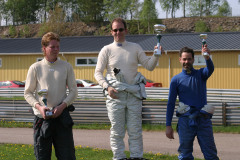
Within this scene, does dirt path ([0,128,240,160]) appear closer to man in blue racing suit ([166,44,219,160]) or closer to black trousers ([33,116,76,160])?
man in blue racing suit ([166,44,219,160])

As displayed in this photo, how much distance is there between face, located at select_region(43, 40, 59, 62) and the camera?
17.9ft

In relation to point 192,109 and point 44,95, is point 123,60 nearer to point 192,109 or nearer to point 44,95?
point 192,109

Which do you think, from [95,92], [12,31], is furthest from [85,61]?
[12,31]

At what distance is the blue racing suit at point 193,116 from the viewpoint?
551cm

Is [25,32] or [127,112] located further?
[25,32]

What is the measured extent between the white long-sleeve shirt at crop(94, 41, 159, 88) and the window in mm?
26107

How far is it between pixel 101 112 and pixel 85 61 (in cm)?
1940

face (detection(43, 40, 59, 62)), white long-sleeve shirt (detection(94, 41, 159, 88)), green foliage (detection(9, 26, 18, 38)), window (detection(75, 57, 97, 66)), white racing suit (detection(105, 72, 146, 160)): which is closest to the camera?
face (detection(43, 40, 59, 62))

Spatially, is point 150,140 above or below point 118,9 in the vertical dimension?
below

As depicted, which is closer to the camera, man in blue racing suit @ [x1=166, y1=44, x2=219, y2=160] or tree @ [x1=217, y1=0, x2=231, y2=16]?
man in blue racing suit @ [x1=166, y1=44, x2=219, y2=160]

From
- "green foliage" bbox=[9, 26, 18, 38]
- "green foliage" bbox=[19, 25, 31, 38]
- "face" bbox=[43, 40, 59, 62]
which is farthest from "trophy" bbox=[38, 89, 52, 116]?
"green foliage" bbox=[9, 26, 18, 38]

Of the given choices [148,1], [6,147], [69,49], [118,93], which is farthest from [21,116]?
[148,1]

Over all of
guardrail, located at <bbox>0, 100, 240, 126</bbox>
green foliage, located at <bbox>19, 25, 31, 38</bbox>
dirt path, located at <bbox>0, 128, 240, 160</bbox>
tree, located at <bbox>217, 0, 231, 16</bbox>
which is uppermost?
tree, located at <bbox>217, 0, 231, 16</bbox>

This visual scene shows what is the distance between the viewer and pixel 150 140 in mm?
11273
